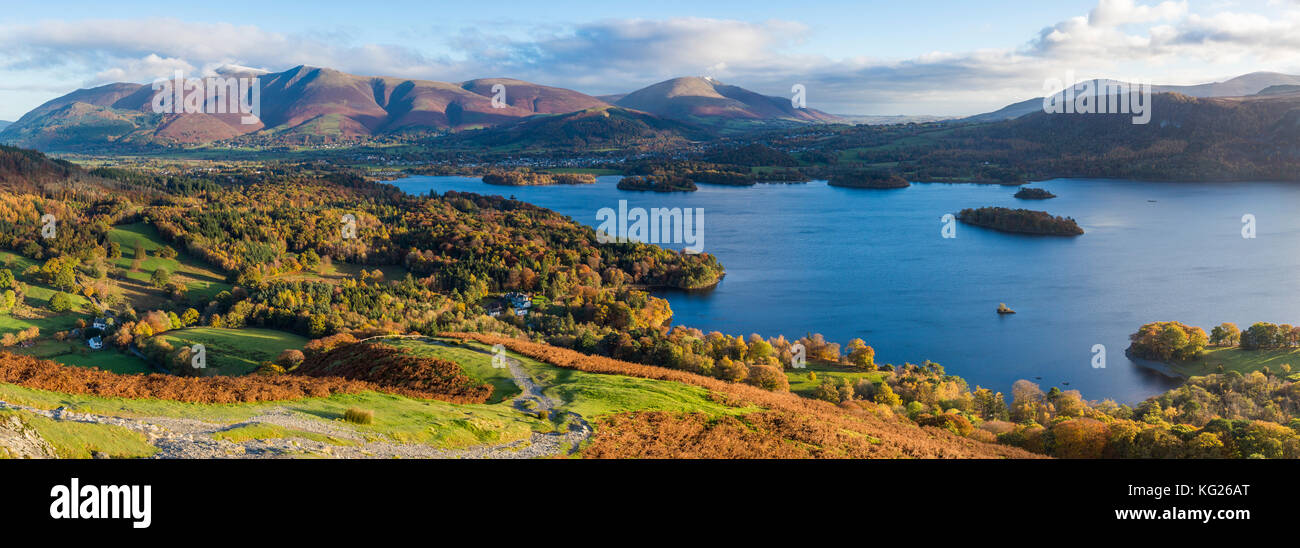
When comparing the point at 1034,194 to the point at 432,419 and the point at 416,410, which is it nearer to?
the point at 416,410

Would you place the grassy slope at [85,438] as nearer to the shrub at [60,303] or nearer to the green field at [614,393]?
the green field at [614,393]

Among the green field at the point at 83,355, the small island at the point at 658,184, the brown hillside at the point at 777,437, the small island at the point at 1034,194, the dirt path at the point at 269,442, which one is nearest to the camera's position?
the dirt path at the point at 269,442

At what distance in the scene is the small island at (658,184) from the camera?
170875 millimetres

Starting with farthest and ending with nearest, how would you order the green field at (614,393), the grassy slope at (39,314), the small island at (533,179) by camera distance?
1. the small island at (533,179)
2. the grassy slope at (39,314)
3. the green field at (614,393)

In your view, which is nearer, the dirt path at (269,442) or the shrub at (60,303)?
the dirt path at (269,442)

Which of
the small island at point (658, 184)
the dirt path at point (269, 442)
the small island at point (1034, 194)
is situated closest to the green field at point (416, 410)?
the dirt path at point (269, 442)

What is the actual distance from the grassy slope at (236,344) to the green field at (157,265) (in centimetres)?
1794

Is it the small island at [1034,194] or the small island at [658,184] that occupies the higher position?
the small island at [658,184]

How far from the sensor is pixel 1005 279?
81188 millimetres

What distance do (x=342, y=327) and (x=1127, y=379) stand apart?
5486cm

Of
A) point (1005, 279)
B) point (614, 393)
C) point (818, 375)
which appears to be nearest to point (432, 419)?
point (614, 393)
